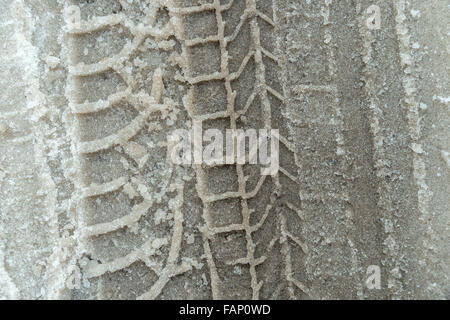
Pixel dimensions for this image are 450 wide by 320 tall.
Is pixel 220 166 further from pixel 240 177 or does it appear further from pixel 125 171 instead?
pixel 125 171

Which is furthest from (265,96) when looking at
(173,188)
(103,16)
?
(103,16)

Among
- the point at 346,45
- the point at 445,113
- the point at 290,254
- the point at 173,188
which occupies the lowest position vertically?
the point at 290,254

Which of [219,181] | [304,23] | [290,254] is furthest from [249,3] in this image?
[290,254]

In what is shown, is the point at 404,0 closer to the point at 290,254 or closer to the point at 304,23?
the point at 304,23

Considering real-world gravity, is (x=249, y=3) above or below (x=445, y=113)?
above

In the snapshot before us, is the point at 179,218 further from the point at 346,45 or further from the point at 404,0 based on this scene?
the point at 404,0

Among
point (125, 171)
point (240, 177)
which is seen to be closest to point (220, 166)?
point (240, 177)
